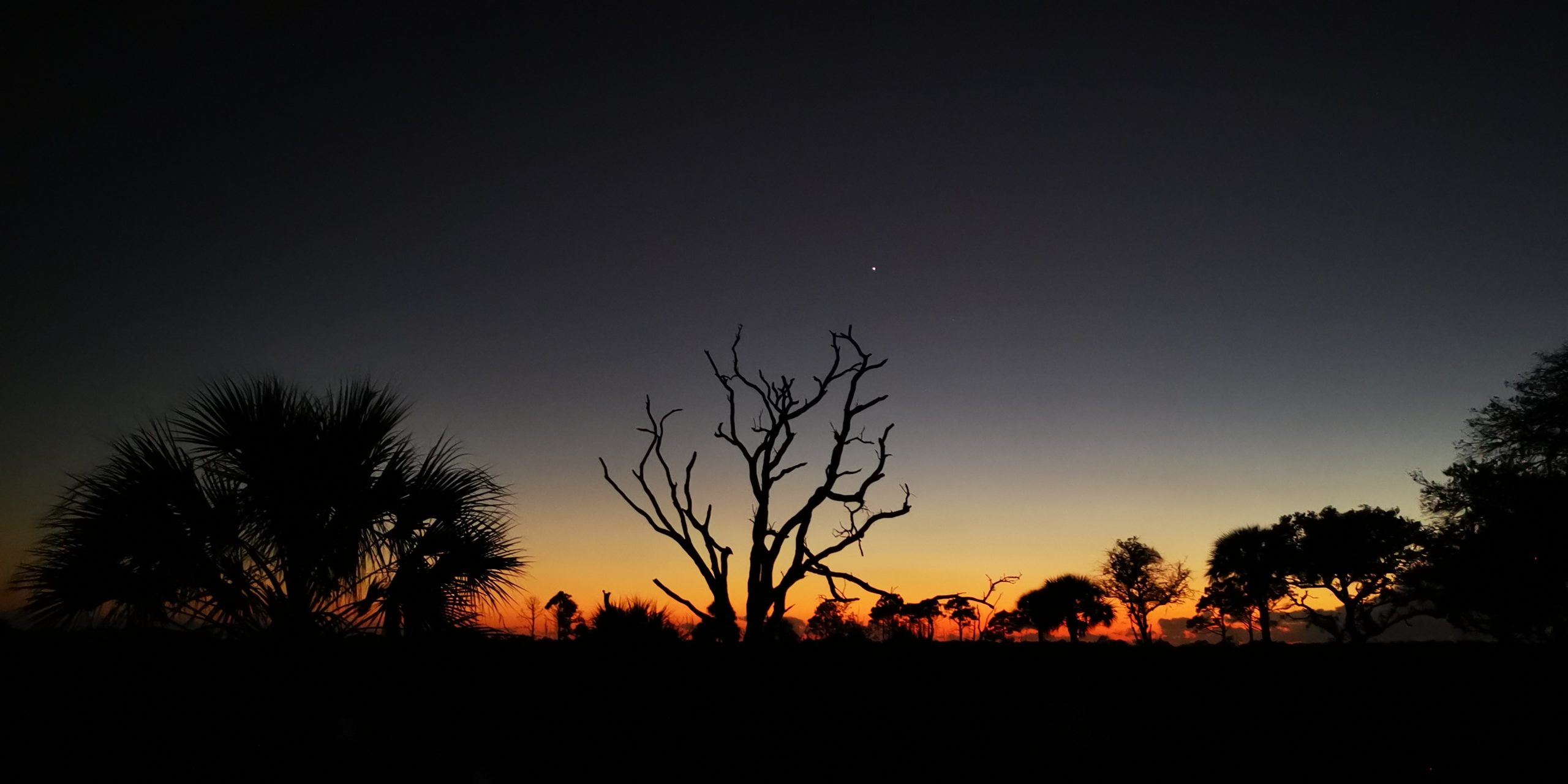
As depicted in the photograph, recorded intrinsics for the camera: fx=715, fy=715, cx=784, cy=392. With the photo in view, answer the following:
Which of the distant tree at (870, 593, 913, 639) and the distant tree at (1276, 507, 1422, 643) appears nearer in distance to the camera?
the distant tree at (870, 593, 913, 639)

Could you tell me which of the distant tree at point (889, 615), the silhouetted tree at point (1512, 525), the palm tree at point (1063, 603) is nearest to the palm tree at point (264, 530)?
the distant tree at point (889, 615)

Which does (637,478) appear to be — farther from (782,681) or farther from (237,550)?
(782,681)

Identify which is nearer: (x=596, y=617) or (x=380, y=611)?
(x=380, y=611)

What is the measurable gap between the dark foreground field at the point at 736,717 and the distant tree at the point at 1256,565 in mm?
38112

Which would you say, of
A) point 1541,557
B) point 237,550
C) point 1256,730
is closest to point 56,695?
point 237,550

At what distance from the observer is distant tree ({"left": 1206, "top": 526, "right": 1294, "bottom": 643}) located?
121 feet

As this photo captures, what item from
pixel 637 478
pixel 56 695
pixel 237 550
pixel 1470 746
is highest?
pixel 637 478

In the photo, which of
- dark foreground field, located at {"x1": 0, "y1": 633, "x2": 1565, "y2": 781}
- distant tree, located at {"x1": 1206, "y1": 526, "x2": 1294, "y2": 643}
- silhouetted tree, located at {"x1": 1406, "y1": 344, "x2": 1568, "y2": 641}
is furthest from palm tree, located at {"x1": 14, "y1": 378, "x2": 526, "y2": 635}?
distant tree, located at {"x1": 1206, "y1": 526, "x2": 1294, "y2": 643}

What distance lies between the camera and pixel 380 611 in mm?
6762

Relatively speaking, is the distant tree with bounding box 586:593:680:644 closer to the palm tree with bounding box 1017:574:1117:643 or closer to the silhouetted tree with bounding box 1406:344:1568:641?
the silhouetted tree with bounding box 1406:344:1568:641

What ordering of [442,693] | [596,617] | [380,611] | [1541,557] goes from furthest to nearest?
[1541,557] → [596,617] → [380,611] → [442,693]

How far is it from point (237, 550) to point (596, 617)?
11.5 ft

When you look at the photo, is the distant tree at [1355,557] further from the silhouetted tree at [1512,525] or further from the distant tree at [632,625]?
the distant tree at [632,625]

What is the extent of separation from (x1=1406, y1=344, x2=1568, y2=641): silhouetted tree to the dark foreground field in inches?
670
